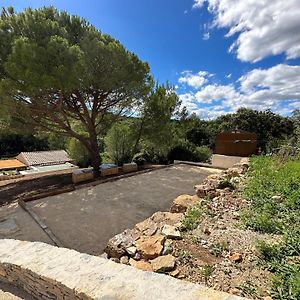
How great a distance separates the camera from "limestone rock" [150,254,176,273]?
6.28 feet

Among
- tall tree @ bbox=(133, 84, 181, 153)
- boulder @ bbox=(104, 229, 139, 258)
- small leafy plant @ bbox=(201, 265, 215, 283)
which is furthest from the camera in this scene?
tall tree @ bbox=(133, 84, 181, 153)

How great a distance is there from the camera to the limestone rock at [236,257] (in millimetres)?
1965

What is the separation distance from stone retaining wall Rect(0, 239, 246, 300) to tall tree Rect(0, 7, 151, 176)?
5808 millimetres

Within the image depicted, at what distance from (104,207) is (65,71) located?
4102mm

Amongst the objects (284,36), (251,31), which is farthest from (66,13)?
(284,36)

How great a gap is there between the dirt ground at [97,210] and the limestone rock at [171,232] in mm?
1275

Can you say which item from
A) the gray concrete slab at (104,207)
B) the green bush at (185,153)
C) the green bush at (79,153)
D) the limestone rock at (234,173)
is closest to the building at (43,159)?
the green bush at (79,153)

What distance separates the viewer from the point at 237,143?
905cm

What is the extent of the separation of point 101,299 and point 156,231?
1561 millimetres

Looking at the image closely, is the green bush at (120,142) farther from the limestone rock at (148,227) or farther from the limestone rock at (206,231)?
the limestone rock at (206,231)

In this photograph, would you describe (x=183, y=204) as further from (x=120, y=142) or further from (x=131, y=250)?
(x=120, y=142)

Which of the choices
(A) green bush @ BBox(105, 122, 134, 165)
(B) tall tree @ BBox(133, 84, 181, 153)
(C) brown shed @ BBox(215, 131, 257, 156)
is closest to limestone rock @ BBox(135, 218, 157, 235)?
(C) brown shed @ BBox(215, 131, 257, 156)

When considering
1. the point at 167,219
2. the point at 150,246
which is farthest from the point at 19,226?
the point at 150,246

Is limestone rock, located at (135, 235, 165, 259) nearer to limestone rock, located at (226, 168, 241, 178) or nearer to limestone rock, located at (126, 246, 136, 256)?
limestone rock, located at (126, 246, 136, 256)
